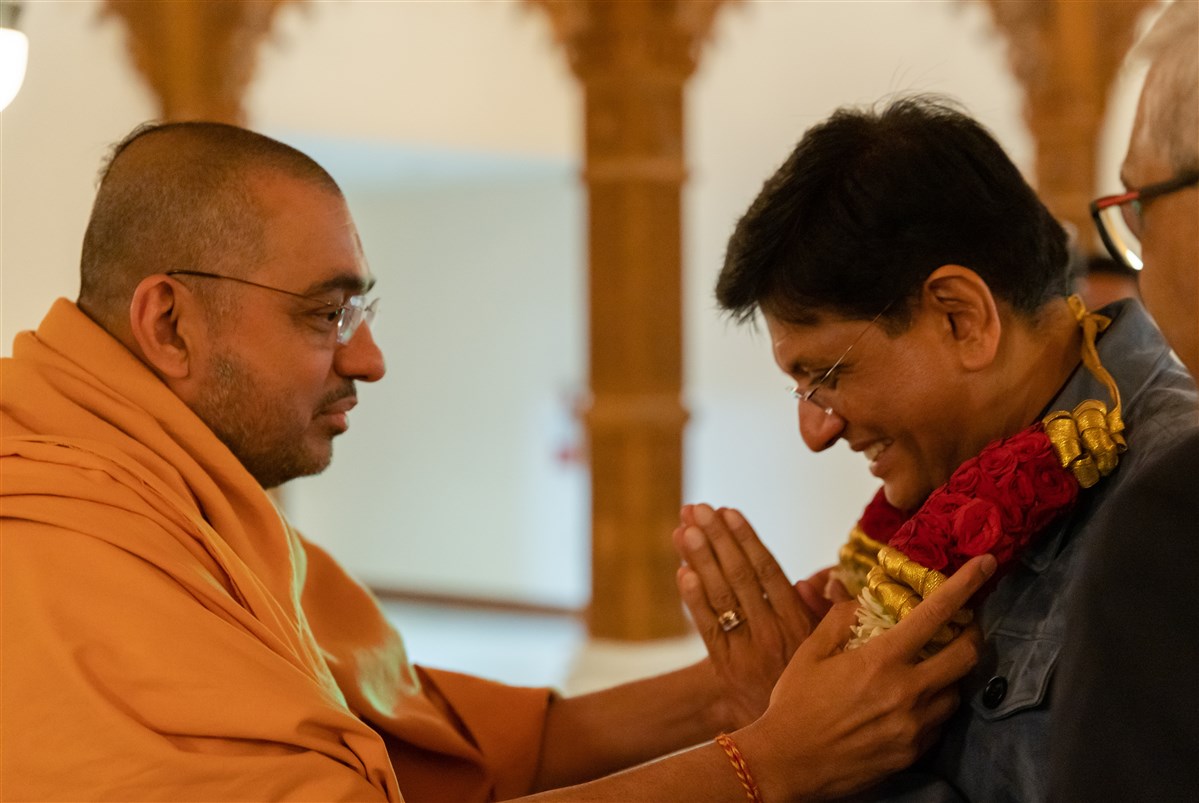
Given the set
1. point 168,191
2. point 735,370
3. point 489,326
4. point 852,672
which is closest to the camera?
point 852,672

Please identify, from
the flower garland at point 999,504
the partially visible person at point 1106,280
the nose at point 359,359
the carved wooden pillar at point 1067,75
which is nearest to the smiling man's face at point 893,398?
the flower garland at point 999,504

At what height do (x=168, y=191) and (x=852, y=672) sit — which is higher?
(x=168, y=191)

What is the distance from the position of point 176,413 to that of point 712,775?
3.39 ft

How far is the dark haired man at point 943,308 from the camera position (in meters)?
1.84

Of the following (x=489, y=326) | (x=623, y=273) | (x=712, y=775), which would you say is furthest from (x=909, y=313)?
(x=489, y=326)

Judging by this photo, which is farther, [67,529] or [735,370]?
[735,370]

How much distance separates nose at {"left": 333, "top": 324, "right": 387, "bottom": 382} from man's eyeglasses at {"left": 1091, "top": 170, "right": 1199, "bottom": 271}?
128cm

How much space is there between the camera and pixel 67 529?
5.83 feet

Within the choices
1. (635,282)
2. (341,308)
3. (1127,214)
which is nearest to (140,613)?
(341,308)

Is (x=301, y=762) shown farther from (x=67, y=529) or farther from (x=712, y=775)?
(x=712, y=775)

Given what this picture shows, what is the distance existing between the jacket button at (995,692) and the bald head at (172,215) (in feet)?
4.57

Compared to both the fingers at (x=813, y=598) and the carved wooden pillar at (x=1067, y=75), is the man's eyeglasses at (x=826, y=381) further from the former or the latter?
the carved wooden pillar at (x=1067, y=75)

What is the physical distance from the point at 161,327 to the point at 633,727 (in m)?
1.19

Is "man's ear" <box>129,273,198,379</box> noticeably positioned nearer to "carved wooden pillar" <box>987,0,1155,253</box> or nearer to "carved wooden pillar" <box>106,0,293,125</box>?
"carved wooden pillar" <box>106,0,293,125</box>
